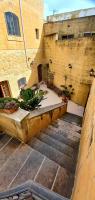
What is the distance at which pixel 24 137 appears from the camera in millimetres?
3463

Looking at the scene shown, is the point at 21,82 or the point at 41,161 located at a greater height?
the point at 21,82

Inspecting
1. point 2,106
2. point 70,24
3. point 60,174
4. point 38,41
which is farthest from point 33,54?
point 60,174

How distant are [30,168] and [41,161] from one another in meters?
0.32

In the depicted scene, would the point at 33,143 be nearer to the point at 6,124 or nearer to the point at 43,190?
the point at 6,124

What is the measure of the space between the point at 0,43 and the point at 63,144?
6.75m

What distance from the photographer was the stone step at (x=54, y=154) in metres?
3.00

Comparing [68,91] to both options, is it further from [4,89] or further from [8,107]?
[8,107]

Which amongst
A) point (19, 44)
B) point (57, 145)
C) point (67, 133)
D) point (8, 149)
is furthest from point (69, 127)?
point (19, 44)

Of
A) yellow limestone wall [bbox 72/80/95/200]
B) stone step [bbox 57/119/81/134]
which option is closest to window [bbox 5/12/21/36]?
stone step [bbox 57/119/81/134]

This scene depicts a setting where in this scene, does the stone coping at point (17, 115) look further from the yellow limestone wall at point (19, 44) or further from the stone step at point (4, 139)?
the yellow limestone wall at point (19, 44)

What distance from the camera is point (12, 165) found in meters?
2.87

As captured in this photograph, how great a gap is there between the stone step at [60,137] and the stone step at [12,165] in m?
1.13

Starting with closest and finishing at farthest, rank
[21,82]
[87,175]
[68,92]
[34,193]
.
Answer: [87,175], [34,193], [21,82], [68,92]

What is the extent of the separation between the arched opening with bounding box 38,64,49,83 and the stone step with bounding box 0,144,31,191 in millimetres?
10295
